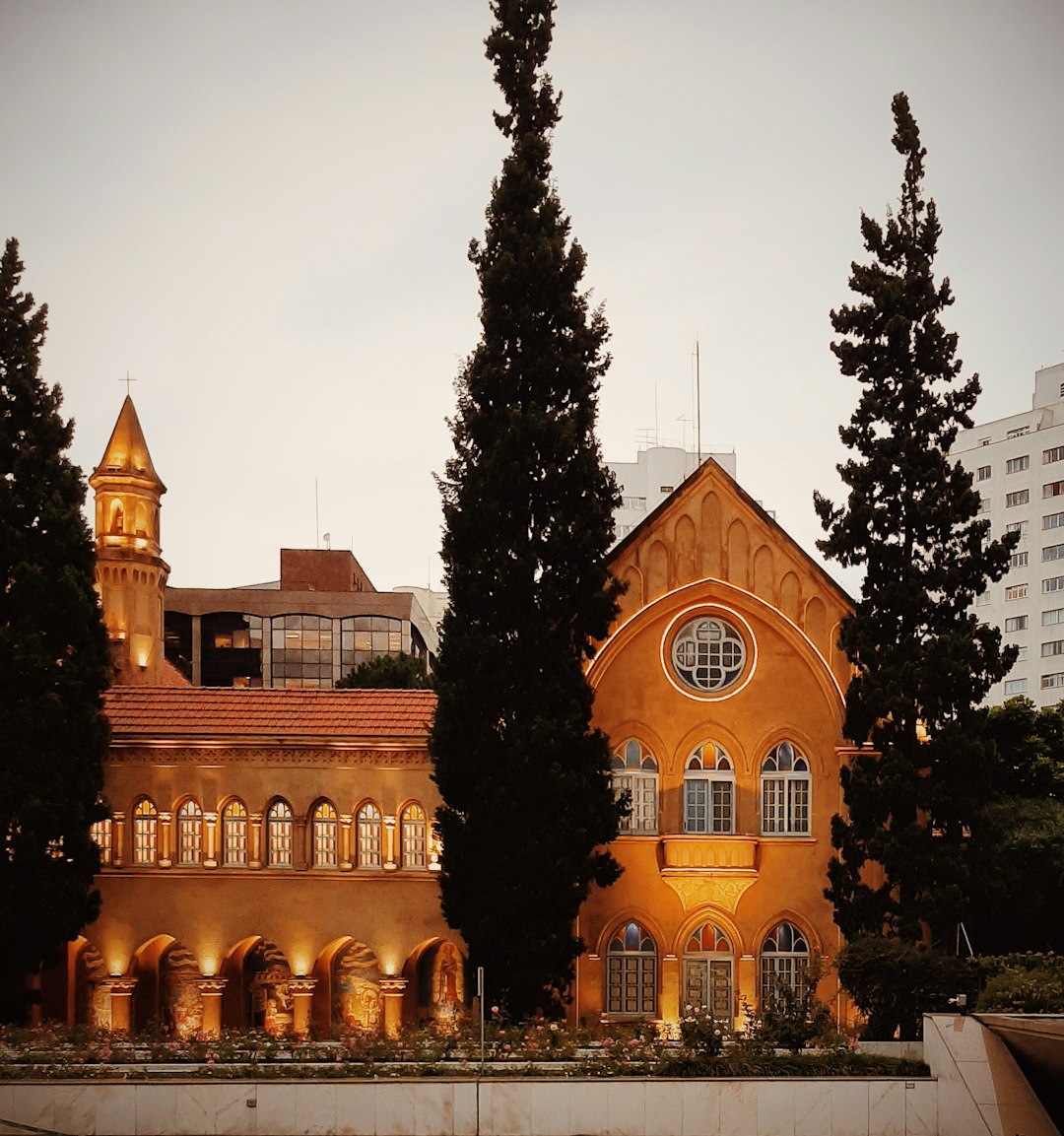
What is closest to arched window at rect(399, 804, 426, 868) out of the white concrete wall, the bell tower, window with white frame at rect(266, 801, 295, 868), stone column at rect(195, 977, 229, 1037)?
window with white frame at rect(266, 801, 295, 868)

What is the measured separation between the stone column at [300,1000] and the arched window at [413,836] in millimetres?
3345

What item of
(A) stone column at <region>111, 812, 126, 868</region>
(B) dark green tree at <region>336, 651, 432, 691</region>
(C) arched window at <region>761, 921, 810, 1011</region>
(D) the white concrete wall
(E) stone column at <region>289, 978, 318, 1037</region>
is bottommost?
(D) the white concrete wall

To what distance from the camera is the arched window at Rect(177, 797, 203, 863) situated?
37812mm

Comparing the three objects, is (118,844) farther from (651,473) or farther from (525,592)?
(651,473)

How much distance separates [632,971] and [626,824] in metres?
3.22

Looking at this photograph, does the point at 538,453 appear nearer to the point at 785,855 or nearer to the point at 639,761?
the point at 639,761

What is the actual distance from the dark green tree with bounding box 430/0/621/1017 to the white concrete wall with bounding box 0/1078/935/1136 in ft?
21.4

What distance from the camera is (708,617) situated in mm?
38625

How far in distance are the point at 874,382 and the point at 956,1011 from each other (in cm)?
1403

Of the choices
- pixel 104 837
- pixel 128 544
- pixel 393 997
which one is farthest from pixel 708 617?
pixel 128 544

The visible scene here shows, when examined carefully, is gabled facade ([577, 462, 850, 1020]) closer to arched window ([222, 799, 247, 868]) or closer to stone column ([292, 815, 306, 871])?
stone column ([292, 815, 306, 871])

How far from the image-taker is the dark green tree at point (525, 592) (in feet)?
111

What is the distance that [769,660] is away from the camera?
38344mm

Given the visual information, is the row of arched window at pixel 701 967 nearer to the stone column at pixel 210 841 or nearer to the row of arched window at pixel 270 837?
the row of arched window at pixel 270 837
